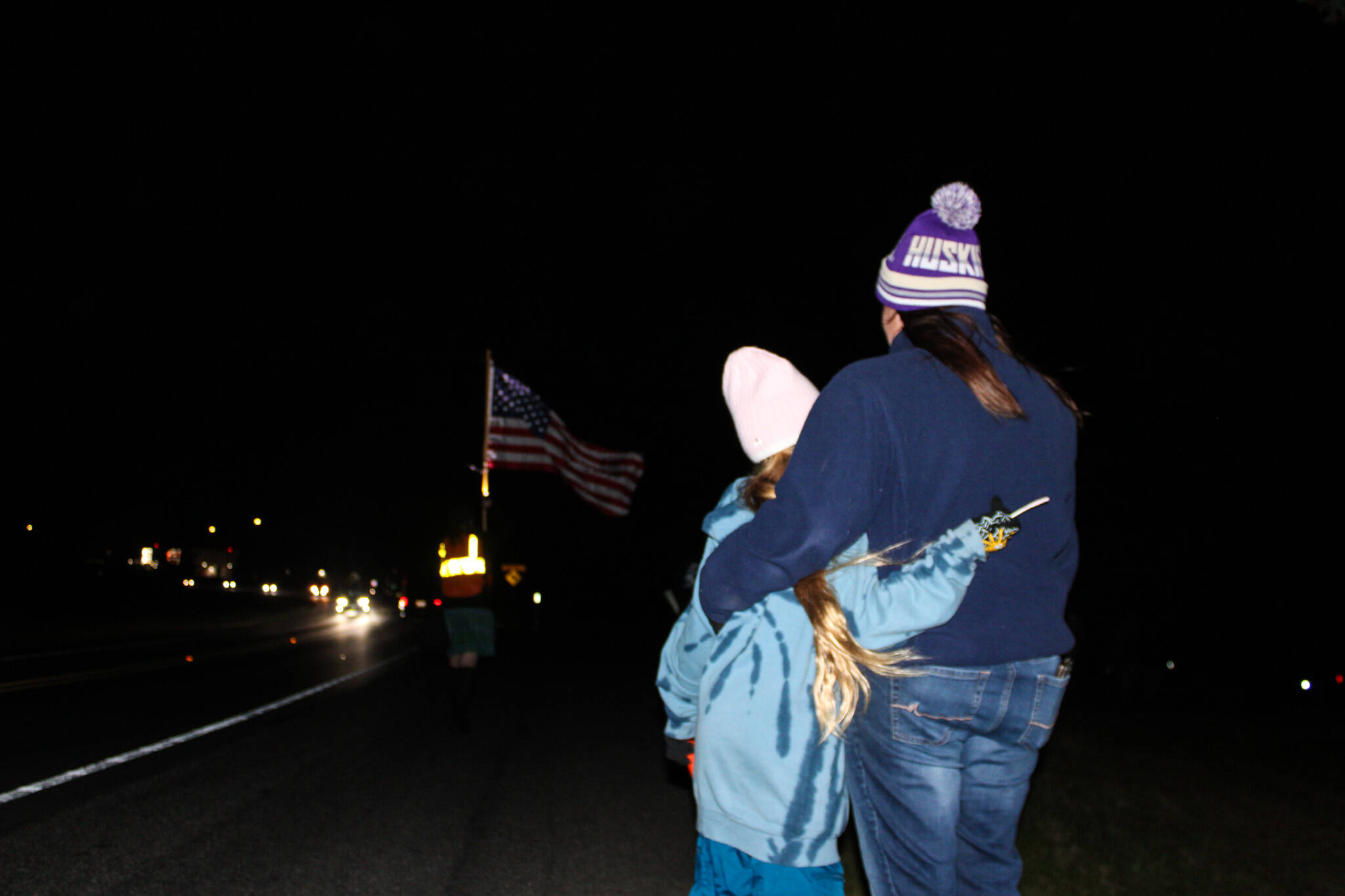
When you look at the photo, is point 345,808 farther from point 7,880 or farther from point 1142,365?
point 1142,365

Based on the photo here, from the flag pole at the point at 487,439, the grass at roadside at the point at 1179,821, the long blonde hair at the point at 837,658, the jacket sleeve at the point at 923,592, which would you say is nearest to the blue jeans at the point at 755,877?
the long blonde hair at the point at 837,658

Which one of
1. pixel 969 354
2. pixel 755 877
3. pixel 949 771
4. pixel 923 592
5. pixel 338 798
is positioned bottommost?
pixel 338 798

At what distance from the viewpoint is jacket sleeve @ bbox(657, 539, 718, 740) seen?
246 cm

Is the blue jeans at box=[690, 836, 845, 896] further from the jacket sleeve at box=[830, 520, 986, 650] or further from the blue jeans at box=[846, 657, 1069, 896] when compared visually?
the jacket sleeve at box=[830, 520, 986, 650]

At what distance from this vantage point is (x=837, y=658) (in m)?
Result: 2.07

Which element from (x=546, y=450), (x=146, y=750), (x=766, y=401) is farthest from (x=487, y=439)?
(x=766, y=401)

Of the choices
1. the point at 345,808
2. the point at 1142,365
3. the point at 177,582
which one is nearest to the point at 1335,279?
the point at 1142,365

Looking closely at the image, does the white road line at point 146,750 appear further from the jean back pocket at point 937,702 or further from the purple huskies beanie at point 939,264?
the purple huskies beanie at point 939,264

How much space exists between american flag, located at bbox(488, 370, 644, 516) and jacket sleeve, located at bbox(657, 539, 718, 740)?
47.2 feet

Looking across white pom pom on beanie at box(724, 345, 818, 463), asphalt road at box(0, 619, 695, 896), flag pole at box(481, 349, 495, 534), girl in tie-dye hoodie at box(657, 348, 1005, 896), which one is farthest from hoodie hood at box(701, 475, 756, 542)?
flag pole at box(481, 349, 495, 534)

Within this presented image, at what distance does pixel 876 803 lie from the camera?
210cm

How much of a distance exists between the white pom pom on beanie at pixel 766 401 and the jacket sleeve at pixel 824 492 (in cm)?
53

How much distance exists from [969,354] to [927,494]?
1.03ft

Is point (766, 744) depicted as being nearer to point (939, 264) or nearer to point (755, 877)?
point (755, 877)
